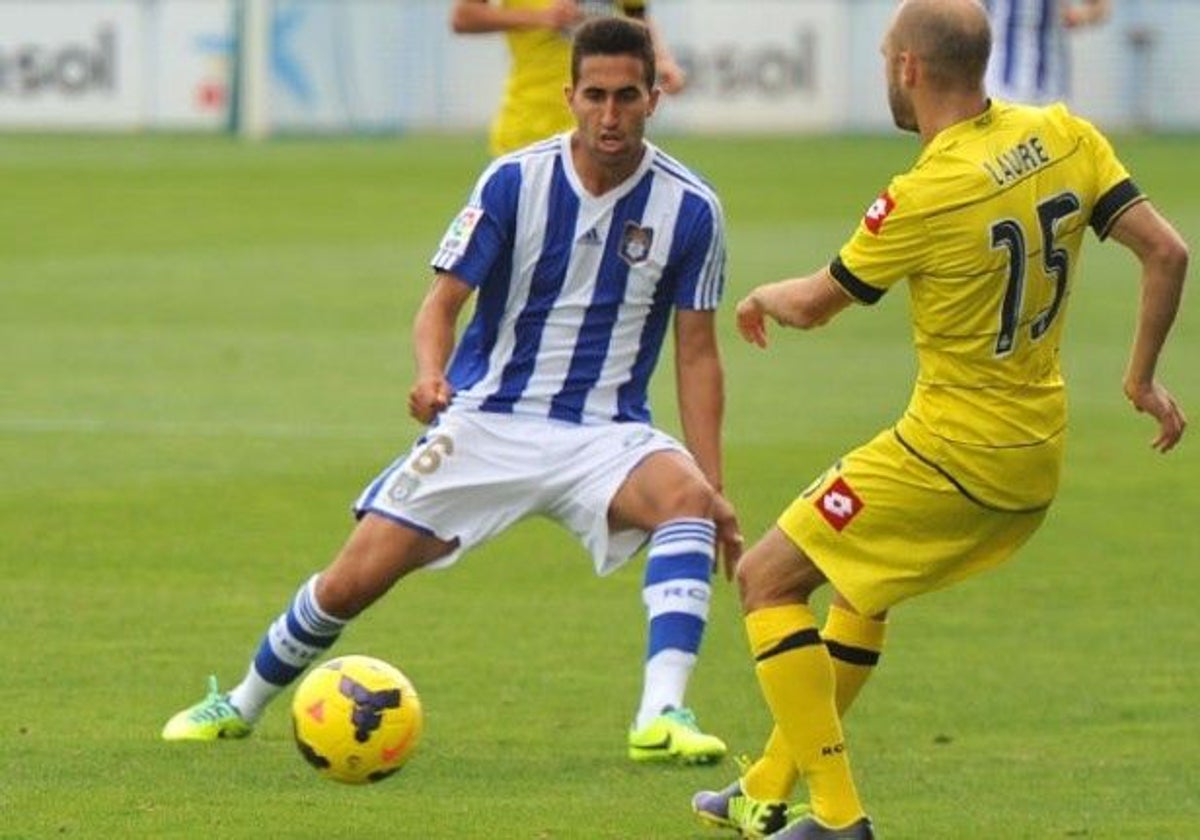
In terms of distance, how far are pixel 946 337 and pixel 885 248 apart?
0.29 meters

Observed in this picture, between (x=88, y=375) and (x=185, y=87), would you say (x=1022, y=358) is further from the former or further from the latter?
(x=185, y=87)

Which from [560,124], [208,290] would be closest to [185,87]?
[208,290]

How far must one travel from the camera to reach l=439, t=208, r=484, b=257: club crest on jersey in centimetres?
846

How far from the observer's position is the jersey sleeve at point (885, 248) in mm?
6977

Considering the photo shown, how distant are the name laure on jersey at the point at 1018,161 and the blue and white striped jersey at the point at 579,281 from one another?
172 cm

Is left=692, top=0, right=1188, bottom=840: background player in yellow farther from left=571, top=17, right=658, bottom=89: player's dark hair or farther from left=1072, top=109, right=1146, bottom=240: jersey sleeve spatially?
left=571, top=17, right=658, bottom=89: player's dark hair

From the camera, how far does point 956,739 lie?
8867 mm

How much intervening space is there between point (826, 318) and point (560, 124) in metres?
6.69

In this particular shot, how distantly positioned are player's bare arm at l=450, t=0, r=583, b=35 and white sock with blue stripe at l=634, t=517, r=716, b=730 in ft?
15.8

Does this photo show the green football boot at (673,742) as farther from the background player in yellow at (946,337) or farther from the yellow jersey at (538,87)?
the yellow jersey at (538,87)

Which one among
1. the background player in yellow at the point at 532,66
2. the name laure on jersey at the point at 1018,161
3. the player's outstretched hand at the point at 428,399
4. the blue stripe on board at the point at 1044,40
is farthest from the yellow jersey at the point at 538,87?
the name laure on jersey at the point at 1018,161

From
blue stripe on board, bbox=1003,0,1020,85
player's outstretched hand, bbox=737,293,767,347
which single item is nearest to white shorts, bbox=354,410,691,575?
player's outstretched hand, bbox=737,293,767,347

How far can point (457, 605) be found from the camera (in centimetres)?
1108

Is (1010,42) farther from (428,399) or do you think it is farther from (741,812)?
(741,812)
